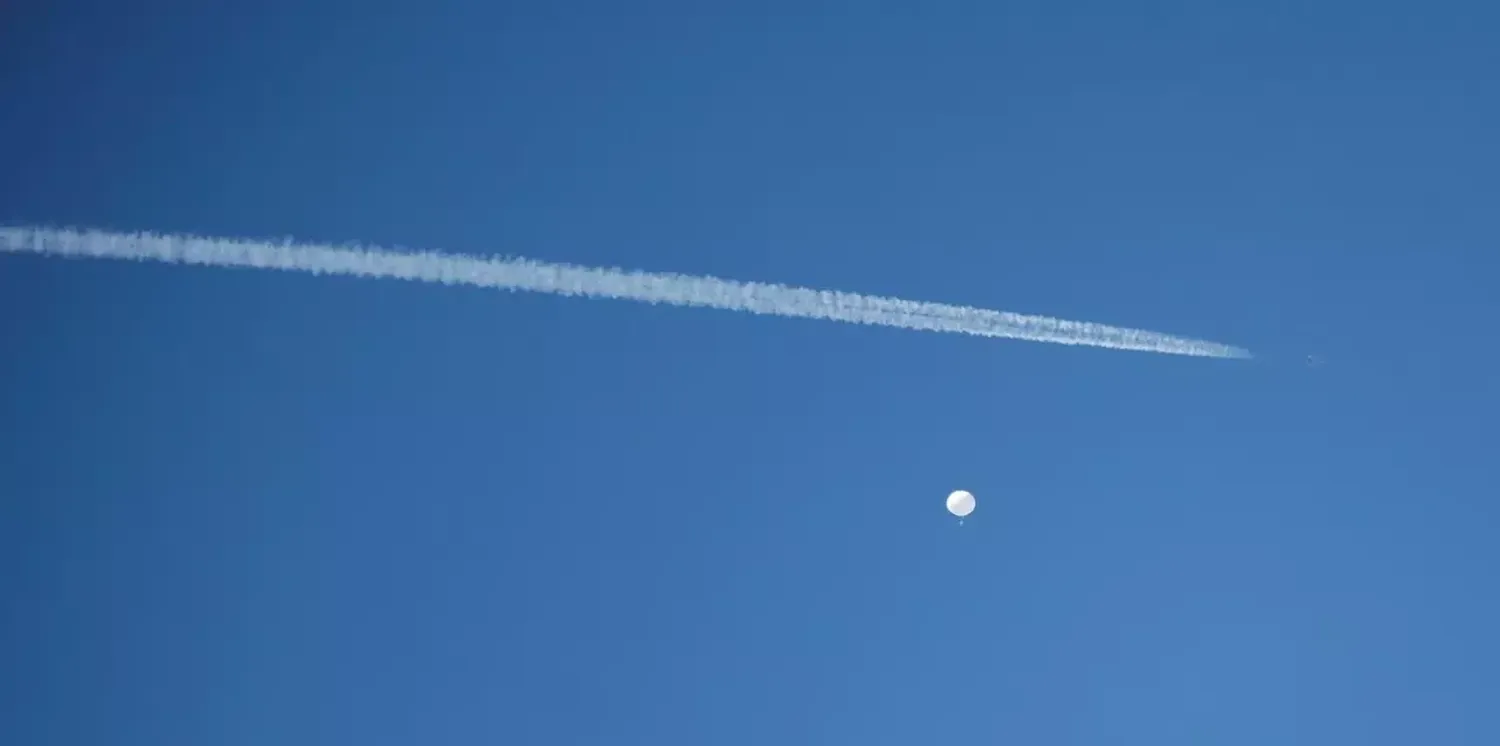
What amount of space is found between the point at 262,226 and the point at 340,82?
0.23 m

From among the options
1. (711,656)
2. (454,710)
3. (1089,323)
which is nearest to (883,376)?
(1089,323)

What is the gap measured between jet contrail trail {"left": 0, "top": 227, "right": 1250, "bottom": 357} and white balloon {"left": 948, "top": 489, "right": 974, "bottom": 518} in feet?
0.77

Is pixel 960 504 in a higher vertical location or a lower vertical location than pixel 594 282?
lower

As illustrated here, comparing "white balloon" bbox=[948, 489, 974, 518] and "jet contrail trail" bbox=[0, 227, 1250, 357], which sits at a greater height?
"jet contrail trail" bbox=[0, 227, 1250, 357]

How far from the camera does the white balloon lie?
187cm

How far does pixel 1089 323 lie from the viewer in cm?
194

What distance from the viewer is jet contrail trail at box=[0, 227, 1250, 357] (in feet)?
5.62

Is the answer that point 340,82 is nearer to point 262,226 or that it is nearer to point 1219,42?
point 262,226

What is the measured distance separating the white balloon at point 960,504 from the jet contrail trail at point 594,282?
0.77ft

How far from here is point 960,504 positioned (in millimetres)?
1866

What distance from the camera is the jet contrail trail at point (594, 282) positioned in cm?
171

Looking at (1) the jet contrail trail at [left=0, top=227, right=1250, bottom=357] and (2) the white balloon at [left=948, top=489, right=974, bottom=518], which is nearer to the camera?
(1) the jet contrail trail at [left=0, top=227, right=1250, bottom=357]

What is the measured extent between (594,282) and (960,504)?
60cm

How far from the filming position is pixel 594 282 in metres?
1.81
